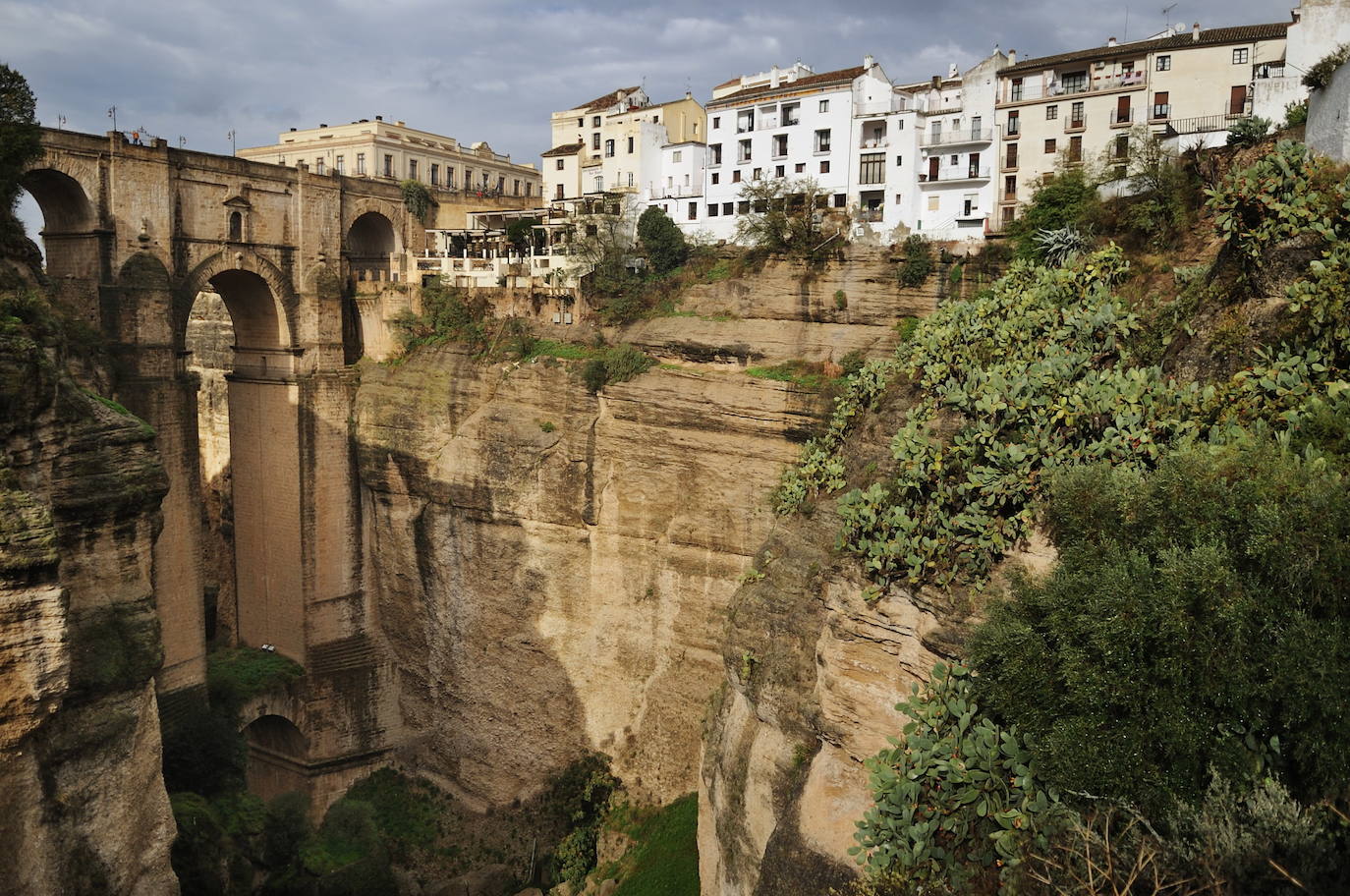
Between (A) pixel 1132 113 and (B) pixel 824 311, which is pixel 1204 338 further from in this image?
(A) pixel 1132 113

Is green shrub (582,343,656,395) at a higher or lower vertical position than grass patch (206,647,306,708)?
higher

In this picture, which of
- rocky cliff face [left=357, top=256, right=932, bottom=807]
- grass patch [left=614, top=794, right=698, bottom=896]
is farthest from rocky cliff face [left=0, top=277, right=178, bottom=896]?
rocky cliff face [left=357, top=256, right=932, bottom=807]

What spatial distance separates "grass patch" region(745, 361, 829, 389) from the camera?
19844 mm

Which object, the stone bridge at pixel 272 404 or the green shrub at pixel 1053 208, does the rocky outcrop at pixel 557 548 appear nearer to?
the stone bridge at pixel 272 404

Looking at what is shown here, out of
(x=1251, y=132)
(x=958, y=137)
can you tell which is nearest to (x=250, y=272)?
(x=958, y=137)

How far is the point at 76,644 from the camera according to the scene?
1144 centimetres

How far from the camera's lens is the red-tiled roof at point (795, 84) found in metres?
29.4

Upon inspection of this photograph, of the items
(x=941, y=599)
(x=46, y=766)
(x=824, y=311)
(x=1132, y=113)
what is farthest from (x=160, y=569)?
(x=1132, y=113)

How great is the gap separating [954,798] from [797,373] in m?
12.8

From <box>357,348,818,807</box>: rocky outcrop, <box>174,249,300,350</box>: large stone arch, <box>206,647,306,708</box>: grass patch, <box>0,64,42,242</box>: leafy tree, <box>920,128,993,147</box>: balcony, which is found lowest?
<box>206,647,306,708</box>: grass patch

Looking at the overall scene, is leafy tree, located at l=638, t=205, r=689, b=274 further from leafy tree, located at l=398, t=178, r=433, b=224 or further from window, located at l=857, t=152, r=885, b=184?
leafy tree, located at l=398, t=178, r=433, b=224

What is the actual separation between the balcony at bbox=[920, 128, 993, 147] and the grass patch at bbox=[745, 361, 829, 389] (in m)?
10.0

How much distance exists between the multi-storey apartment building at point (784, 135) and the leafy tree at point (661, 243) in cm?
349

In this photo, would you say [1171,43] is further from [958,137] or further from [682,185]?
[682,185]
